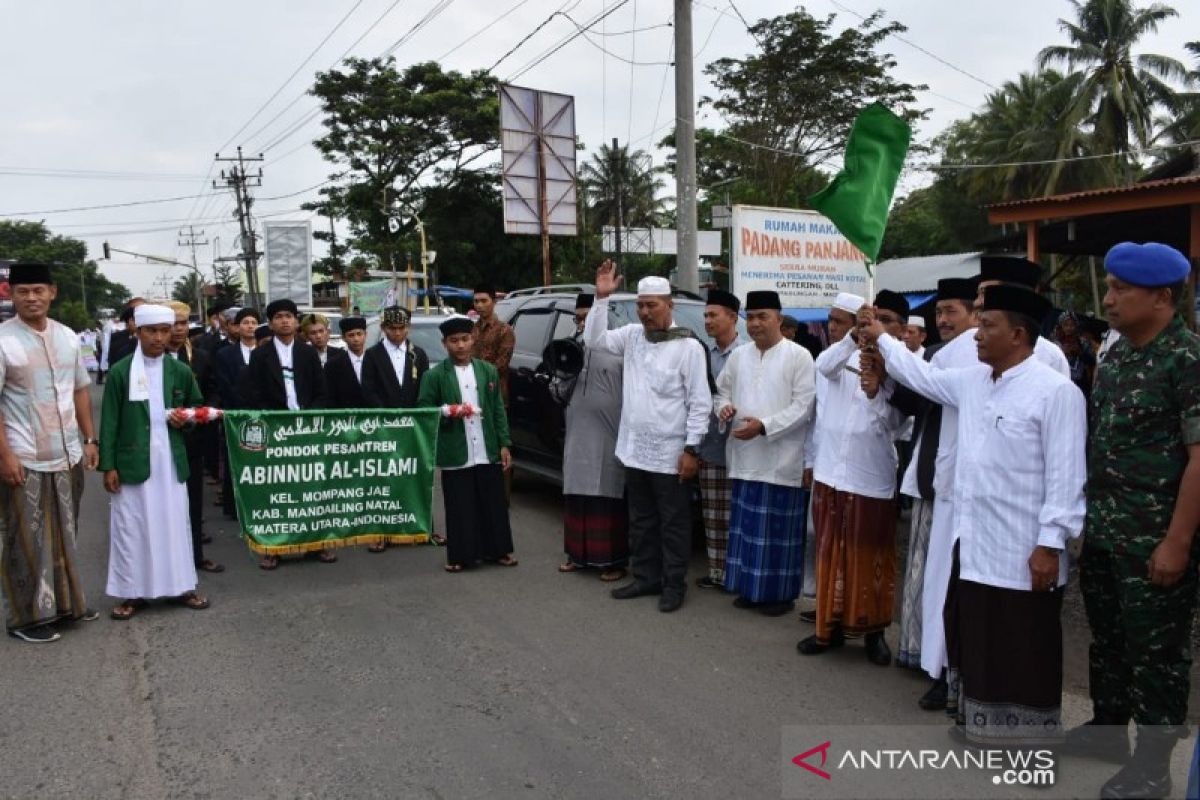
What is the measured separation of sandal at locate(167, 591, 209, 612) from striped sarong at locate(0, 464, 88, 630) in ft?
1.99

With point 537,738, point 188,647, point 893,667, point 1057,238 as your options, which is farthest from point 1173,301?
point 1057,238

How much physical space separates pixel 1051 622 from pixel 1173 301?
1.21 meters

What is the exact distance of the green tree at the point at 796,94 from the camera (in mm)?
26906

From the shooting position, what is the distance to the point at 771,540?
5.22 meters

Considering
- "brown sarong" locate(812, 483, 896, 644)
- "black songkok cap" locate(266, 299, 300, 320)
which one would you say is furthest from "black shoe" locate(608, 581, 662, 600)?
"black songkok cap" locate(266, 299, 300, 320)

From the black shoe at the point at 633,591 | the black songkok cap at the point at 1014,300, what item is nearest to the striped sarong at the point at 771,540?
the black shoe at the point at 633,591

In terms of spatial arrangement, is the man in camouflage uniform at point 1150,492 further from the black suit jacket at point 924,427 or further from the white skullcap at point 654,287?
the white skullcap at point 654,287

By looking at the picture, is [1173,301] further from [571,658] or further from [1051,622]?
[571,658]

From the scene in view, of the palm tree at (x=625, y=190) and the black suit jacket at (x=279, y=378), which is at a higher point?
the palm tree at (x=625, y=190)

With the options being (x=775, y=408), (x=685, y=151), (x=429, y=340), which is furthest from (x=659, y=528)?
(x=685, y=151)

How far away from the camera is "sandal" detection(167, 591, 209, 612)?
547 centimetres

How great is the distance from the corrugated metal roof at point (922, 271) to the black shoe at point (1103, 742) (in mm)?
20561

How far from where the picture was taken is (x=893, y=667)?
14.6 feet

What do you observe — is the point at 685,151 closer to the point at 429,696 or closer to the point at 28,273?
the point at 28,273
